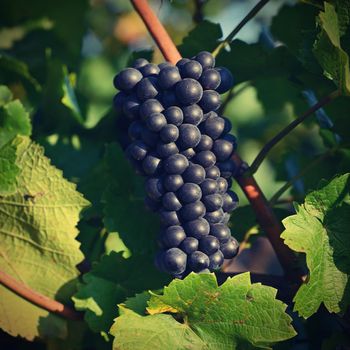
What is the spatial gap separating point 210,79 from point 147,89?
135mm

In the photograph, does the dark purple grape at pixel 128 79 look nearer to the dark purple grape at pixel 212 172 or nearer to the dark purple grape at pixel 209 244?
the dark purple grape at pixel 212 172

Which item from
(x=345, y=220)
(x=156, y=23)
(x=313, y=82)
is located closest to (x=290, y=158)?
(x=313, y=82)

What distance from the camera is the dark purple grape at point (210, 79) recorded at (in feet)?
3.34

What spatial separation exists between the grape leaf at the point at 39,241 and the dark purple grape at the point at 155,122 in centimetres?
25

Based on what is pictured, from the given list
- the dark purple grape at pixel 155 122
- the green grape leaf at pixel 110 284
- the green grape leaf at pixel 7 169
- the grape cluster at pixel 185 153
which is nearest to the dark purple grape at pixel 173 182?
the grape cluster at pixel 185 153

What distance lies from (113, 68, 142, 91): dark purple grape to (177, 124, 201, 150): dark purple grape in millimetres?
143

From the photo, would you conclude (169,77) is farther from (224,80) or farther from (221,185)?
(221,185)

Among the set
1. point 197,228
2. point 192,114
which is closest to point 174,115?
point 192,114

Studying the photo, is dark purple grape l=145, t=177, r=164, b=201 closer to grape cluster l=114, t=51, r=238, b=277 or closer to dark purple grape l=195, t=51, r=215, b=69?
grape cluster l=114, t=51, r=238, b=277

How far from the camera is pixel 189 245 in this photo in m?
1.00

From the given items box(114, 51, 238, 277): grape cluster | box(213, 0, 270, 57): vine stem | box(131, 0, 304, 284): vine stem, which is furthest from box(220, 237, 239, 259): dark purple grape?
box(213, 0, 270, 57): vine stem

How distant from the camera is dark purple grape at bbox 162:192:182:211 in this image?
1016 mm

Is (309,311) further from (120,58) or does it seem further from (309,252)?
(120,58)

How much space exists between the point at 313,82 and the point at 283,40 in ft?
0.46
